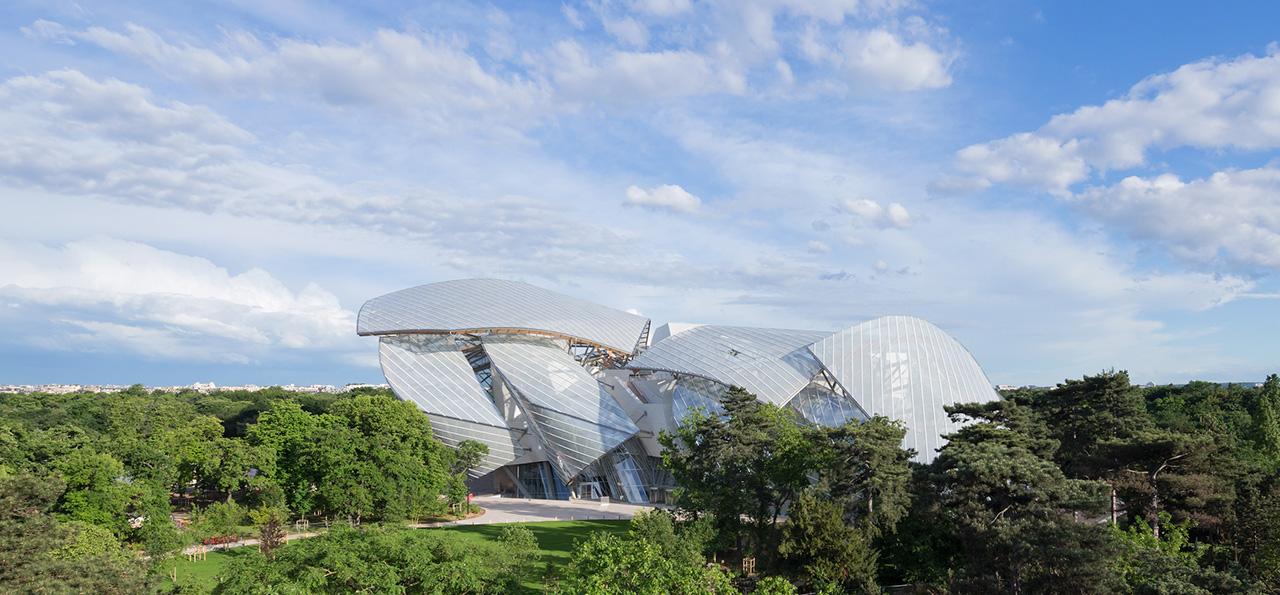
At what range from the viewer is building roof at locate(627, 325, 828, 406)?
45.6 meters

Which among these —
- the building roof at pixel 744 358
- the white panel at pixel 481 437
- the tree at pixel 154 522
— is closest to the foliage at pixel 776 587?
the tree at pixel 154 522

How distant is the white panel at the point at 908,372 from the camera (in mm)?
41188

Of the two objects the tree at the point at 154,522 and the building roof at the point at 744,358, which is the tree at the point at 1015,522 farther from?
the tree at the point at 154,522

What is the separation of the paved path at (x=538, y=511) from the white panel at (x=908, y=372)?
13.4 metres

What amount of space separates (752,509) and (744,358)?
19.0 meters

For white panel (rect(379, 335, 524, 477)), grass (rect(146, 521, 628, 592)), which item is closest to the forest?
grass (rect(146, 521, 628, 592))

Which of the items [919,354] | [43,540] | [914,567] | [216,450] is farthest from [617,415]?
[43,540]

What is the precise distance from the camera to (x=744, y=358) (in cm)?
4884

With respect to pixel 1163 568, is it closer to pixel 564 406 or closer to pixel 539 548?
pixel 539 548

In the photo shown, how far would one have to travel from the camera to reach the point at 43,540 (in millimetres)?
19578

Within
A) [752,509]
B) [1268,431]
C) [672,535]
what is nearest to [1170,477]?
[752,509]

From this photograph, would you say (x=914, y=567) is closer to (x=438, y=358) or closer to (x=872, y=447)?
(x=872, y=447)

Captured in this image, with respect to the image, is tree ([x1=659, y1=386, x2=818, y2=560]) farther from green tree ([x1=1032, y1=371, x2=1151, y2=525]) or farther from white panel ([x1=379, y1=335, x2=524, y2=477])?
white panel ([x1=379, y1=335, x2=524, y2=477])

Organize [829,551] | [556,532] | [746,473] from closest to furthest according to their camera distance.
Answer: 1. [829,551]
2. [746,473]
3. [556,532]
